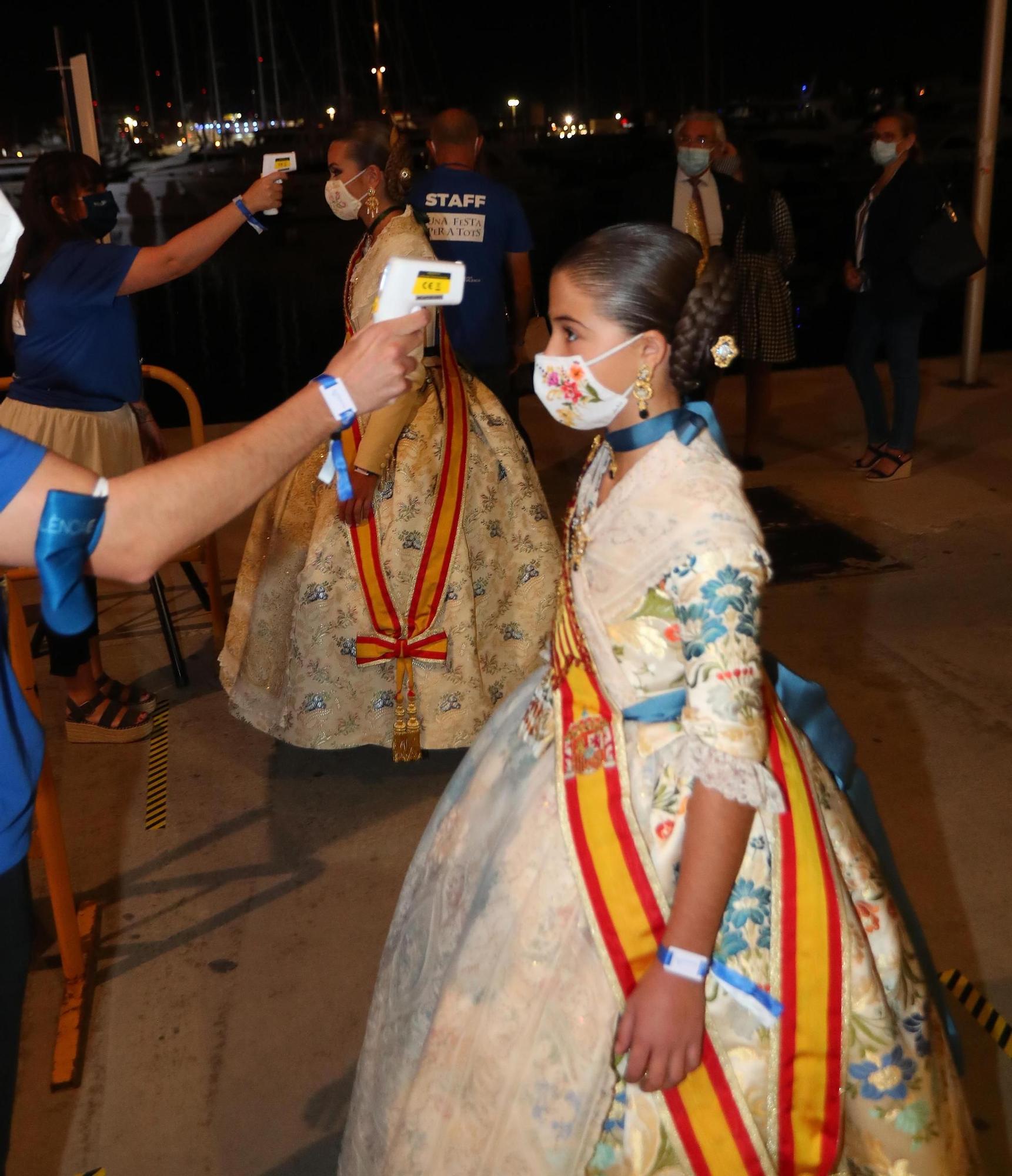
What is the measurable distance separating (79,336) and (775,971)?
297 centimetres

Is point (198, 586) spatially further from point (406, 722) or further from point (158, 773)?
point (406, 722)

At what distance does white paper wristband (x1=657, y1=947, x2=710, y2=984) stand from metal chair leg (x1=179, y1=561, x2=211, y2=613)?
3.58m

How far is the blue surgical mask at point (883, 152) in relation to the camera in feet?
18.6

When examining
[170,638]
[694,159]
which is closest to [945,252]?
[694,159]

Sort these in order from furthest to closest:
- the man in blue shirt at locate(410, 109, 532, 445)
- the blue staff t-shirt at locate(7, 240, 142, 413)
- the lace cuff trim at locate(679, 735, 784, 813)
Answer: the man in blue shirt at locate(410, 109, 532, 445) → the blue staff t-shirt at locate(7, 240, 142, 413) → the lace cuff trim at locate(679, 735, 784, 813)

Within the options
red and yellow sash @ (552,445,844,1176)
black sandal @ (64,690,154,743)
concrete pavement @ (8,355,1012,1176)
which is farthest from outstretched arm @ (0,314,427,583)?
black sandal @ (64,690,154,743)

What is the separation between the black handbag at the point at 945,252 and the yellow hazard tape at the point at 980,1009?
3896 mm

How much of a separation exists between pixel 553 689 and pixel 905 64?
138ft

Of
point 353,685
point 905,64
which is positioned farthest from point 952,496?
point 905,64

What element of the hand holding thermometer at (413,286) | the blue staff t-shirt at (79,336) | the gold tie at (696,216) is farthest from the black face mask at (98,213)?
the hand holding thermometer at (413,286)

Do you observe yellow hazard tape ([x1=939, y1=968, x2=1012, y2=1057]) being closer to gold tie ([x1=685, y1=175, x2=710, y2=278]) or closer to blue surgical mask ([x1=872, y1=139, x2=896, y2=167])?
gold tie ([x1=685, y1=175, x2=710, y2=278])

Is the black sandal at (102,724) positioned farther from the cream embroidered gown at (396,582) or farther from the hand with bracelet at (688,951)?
the hand with bracelet at (688,951)

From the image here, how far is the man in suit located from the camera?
223 inches

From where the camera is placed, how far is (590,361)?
1.78 metres
